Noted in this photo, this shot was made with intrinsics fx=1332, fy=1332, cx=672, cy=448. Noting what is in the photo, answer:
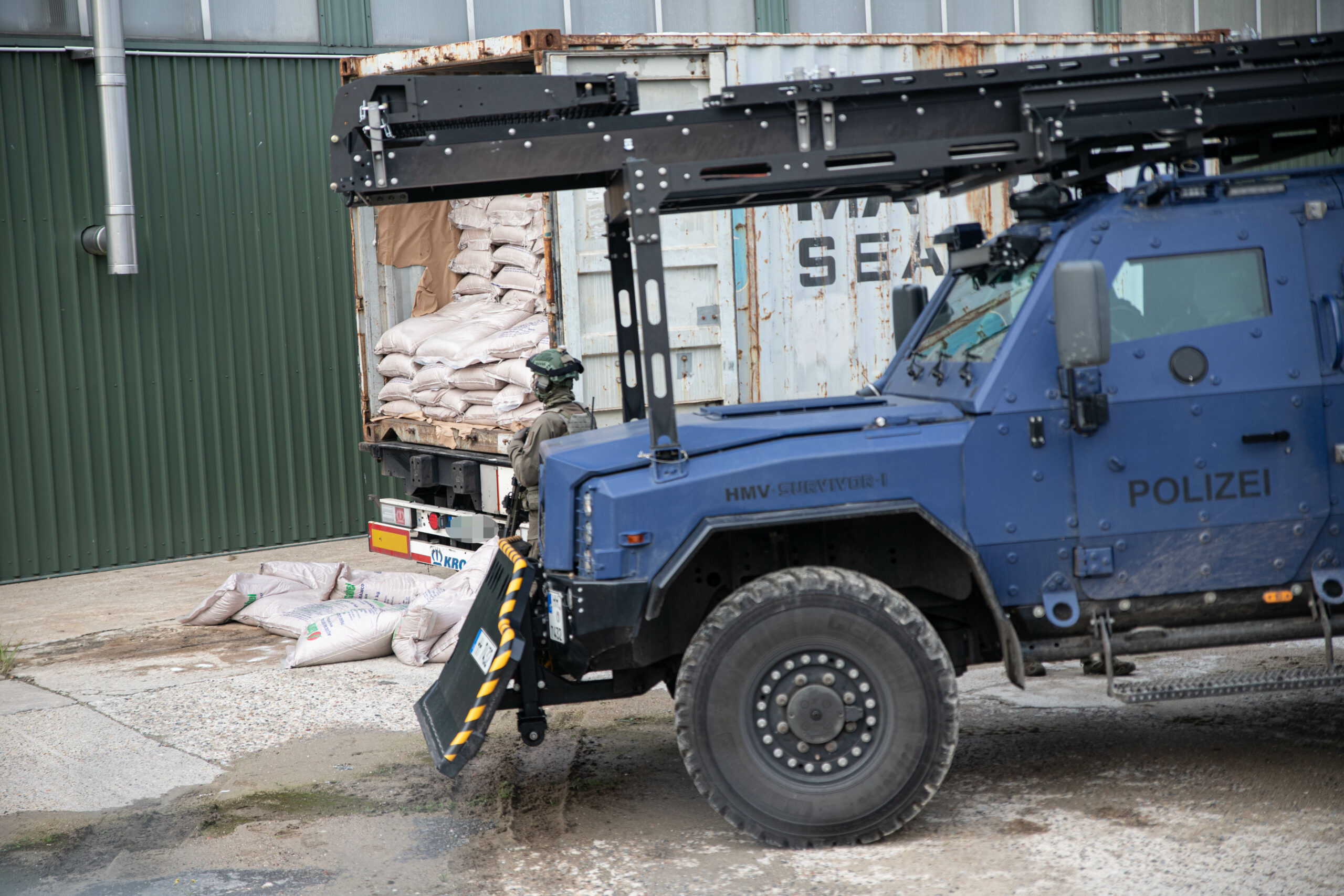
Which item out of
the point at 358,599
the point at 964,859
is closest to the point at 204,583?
the point at 358,599

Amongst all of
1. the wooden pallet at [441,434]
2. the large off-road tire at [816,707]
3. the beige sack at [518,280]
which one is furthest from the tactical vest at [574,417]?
the large off-road tire at [816,707]

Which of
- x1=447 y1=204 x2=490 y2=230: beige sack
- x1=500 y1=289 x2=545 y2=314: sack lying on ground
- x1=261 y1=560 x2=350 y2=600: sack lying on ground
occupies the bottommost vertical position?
x1=261 y1=560 x2=350 y2=600: sack lying on ground

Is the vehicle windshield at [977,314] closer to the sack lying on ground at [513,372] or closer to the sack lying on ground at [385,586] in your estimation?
the sack lying on ground at [513,372]

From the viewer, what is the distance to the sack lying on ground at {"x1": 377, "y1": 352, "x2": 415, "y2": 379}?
378 inches

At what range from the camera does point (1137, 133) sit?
16.1ft

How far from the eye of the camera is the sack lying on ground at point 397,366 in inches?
378

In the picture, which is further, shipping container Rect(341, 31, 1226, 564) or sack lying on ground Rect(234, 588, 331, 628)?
sack lying on ground Rect(234, 588, 331, 628)

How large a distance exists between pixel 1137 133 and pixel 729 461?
76.6 inches

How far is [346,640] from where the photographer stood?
7.66 m

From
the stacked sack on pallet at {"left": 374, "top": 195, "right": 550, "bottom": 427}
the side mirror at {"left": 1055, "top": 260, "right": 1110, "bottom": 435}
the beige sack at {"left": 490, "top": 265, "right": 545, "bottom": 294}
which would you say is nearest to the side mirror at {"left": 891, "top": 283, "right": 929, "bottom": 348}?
the side mirror at {"left": 1055, "top": 260, "right": 1110, "bottom": 435}

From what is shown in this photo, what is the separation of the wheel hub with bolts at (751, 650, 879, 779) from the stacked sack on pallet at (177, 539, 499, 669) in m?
2.30

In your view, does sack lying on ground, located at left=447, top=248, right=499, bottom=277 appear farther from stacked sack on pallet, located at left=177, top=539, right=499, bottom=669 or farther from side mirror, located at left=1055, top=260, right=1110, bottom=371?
side mirror, located at left=1055, top=260, right=1110, bottom=371

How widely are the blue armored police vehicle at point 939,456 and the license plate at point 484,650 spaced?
4.1 inches

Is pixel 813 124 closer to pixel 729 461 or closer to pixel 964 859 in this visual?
pixel 729 461
